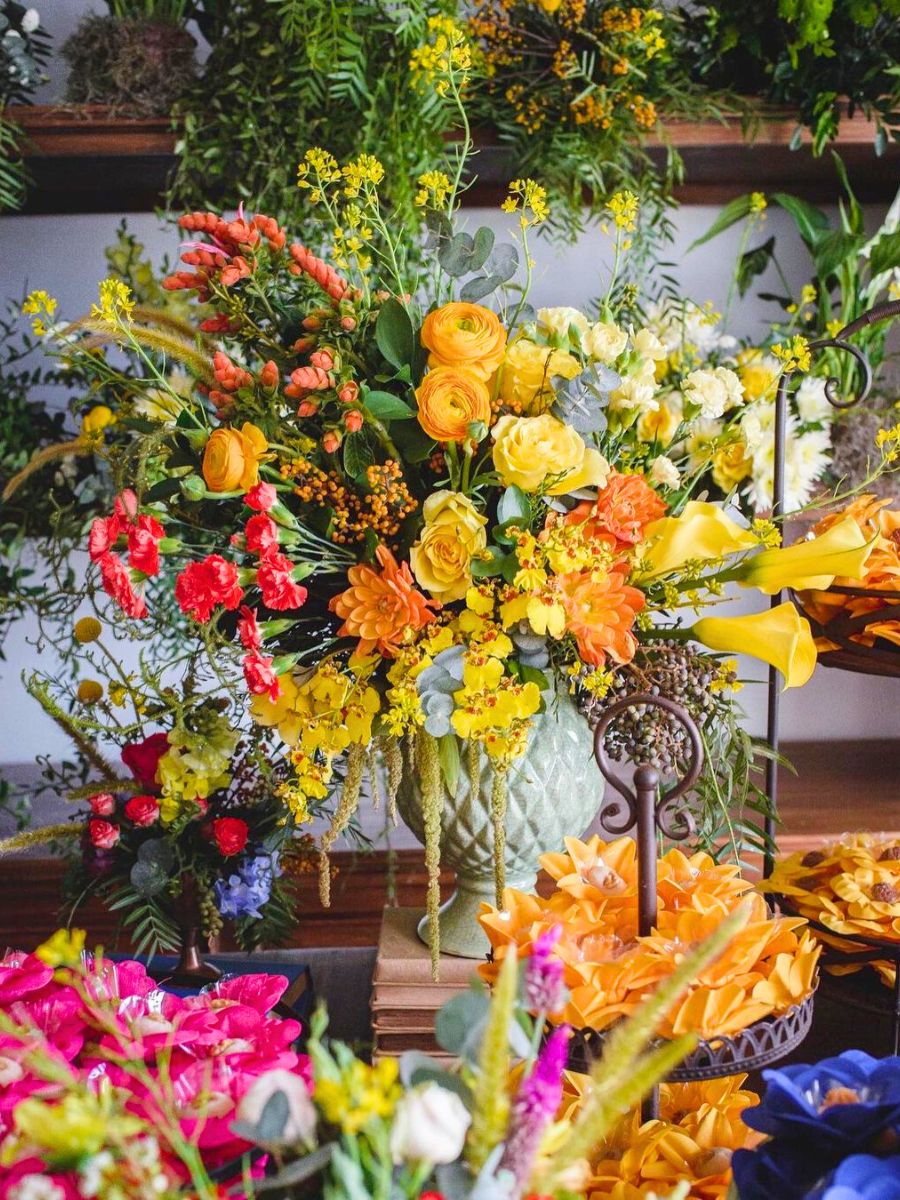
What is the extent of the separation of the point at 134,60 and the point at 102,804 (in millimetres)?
848

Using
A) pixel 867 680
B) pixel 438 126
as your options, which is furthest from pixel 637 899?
pixel 867 680

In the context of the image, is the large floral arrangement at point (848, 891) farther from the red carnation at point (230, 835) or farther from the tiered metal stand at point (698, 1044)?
the red carnation at point (230, 835)

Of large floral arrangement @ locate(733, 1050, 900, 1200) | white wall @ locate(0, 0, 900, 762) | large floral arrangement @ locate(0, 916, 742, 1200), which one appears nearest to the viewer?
large floral arrangement @ locate(0, 916, 742, 1200)

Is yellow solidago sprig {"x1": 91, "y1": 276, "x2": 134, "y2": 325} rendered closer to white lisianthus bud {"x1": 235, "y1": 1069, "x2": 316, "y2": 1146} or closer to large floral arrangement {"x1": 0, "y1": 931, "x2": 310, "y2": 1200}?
large floral arrangement {"x1": 0, "y1": 931, "x2": 310, "y2": 1200}

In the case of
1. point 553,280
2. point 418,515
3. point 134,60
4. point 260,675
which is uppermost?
point 134,60

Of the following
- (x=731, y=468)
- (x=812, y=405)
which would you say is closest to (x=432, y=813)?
(x=731, y=468)

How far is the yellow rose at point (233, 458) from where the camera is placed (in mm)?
652

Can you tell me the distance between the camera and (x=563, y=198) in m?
1.24

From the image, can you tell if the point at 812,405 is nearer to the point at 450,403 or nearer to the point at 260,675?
the point at 450,403

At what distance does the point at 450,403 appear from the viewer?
2.19ft

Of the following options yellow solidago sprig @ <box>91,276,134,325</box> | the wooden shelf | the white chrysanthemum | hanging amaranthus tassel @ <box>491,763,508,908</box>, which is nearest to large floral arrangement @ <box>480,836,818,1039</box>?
hanging amaranthus tassel @ <box>491,763,508,908</box>

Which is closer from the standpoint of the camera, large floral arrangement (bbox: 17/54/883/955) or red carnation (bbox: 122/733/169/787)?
large floral arrangement (bbox: 17/54/883/955)

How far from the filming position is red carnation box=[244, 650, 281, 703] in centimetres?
66

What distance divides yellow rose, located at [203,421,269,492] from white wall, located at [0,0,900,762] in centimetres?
82
